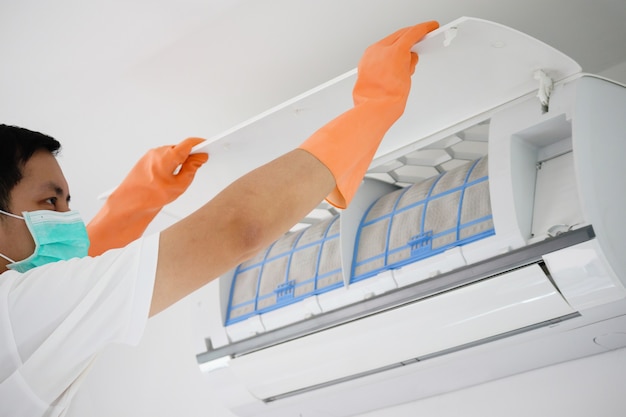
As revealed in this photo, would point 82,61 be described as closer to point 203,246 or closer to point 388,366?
point 388,366

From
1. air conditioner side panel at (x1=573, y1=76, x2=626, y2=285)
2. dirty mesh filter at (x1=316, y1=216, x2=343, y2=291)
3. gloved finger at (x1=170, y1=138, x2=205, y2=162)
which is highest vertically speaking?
gloved finger at (x1=170, y1=138, x2=205, y2=162)

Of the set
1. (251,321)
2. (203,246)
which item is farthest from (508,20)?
(203,246)

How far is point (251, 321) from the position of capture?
2535 millimetres

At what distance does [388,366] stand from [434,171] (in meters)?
0.80

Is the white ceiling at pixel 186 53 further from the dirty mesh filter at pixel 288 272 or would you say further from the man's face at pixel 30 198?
the man's face at pixel 30 198

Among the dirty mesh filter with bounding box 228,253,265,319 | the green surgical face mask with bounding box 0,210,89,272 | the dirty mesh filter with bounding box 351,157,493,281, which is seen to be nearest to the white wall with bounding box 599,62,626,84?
the dirty mesh filter with bounding box 351,157,493,281

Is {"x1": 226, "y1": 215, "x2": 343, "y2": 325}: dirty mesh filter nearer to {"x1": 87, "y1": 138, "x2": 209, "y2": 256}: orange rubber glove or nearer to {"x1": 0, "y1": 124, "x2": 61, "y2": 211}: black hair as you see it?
{"x1": 87, "y1": 138, "x2": 209, "y2": 256}: orange rubber glove

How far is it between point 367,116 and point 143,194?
102cm

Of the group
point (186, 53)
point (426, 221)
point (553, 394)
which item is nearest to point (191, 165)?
point (186, 53)

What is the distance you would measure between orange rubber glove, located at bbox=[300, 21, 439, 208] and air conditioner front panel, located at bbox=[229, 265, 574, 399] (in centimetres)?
61

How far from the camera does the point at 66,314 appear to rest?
3.83 feet

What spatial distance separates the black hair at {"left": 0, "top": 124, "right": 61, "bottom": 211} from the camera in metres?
1.44

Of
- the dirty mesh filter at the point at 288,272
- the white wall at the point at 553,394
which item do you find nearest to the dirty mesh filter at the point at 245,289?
the dirty mesh filter at the point at 288,272

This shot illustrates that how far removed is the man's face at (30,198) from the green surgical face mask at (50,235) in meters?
0.01
